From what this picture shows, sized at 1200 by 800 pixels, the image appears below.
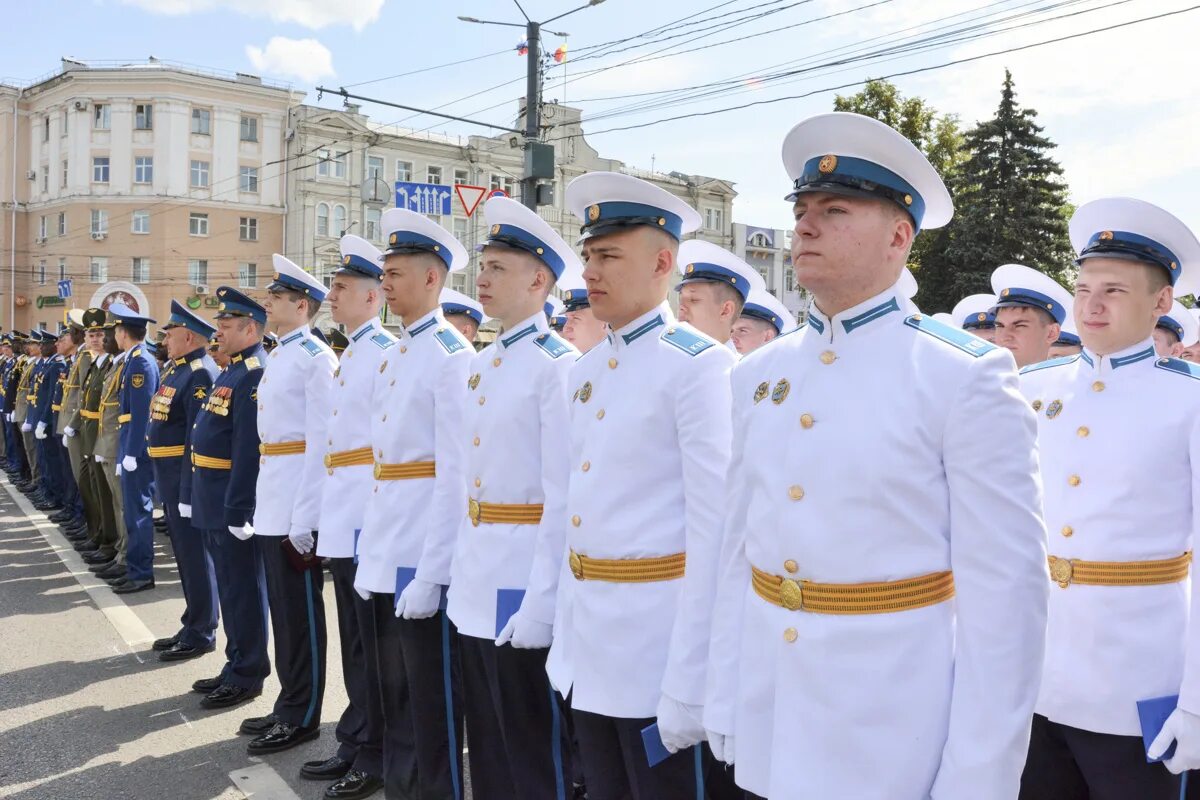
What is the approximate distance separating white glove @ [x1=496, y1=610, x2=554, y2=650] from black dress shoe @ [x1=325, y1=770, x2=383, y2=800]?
5.41ft

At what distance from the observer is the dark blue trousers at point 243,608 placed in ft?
18.6

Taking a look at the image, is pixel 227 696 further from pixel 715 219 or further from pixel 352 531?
pixel 715 219

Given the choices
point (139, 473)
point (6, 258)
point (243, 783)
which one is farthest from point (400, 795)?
point (6, 258)

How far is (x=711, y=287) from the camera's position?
443 centimetres

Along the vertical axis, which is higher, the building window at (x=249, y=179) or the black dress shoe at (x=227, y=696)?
the building window at (x=249, y=179)

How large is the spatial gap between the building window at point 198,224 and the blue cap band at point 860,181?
5215 centimetres

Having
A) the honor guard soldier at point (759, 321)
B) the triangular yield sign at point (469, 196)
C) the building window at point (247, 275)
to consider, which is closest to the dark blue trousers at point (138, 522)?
the honor guard soldier at point (759, 321)

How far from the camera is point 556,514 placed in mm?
3309

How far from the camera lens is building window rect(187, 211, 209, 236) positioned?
49.1 meters

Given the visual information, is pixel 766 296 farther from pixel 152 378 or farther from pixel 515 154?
pixel 515 154

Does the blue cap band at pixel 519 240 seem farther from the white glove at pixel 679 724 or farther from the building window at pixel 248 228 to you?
the building window at pixel 248 228

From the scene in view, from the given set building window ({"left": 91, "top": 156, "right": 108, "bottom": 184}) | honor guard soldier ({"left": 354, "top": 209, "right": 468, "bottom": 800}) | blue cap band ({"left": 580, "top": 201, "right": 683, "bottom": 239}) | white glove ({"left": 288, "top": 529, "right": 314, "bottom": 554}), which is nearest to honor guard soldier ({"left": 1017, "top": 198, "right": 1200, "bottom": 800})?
blue cap band ({"left": 580, "top": 201, "right": 683, "bottom": 239})

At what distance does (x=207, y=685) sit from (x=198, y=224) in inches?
1909

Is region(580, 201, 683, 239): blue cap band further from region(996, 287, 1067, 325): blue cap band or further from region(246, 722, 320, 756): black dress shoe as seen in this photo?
region(246, 722, 320, 756): black dress shoe
